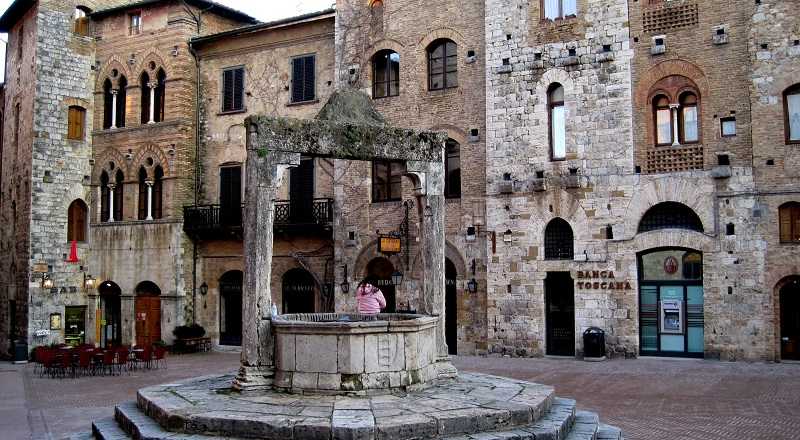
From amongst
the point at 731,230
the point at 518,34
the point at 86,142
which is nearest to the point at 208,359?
the point at 86,142

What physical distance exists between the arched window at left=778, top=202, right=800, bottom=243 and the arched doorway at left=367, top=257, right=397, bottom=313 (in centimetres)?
1103

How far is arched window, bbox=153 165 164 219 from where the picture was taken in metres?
28.4

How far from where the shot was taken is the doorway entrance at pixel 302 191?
2625 cm

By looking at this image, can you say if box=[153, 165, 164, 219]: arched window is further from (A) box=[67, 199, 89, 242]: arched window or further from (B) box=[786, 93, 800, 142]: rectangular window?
(B) box=[786, 93, 800, 142]: rectangular window

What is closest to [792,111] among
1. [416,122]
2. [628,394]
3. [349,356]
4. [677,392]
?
[677,392]

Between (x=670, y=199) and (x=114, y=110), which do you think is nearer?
(x=670, y=199)

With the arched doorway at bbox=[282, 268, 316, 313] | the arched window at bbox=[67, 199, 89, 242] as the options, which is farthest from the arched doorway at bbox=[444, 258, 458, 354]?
the arched window at bbox=[67, 199, 89, 242]

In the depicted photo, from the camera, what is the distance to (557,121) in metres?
22.5

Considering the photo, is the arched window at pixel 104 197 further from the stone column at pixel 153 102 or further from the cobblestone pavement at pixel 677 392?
the cobblestone pavement at pixel 677 392

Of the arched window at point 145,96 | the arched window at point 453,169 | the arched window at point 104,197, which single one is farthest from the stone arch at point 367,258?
the arched window at point 104,197

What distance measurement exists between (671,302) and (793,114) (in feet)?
18.1

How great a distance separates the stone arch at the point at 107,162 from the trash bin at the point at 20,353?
253 inches

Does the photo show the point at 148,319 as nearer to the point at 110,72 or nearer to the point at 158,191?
the point at 158,191

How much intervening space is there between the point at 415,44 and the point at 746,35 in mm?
9487
